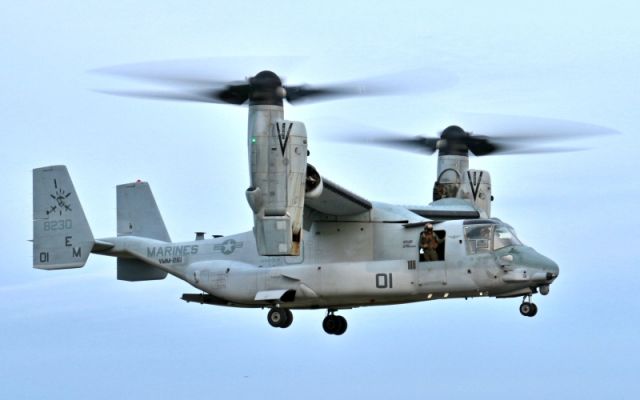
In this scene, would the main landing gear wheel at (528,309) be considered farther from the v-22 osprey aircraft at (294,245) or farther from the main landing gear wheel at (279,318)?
the main landing gear wheel at (279,318)

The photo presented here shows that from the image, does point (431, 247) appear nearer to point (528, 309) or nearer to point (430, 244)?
point (430, 244)

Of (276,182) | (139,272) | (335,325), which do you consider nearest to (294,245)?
(276,182)

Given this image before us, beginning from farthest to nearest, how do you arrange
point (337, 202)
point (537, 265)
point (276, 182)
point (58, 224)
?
point (58, 224), point (337, 202), point (537, 265), point (276, 182)

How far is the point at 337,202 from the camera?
34.0 meters

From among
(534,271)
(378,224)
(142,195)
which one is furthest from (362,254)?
(142,195)

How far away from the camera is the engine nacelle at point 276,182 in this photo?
30.8m

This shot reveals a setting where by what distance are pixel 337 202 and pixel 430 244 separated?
7.96ft

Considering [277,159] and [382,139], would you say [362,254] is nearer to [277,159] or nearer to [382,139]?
[277,159]

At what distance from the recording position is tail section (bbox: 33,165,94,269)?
36156mm

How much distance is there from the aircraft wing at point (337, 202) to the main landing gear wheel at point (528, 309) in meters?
4.41

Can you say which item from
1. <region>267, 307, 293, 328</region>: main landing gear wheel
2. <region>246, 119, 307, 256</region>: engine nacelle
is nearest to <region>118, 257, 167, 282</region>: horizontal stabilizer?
<region>267, 307, 293, 328</region>: main landing gear wheel

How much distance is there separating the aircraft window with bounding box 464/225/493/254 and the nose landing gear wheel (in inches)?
176

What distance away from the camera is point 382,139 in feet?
137

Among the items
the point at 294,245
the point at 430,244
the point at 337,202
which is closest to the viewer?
the point at 294,245
